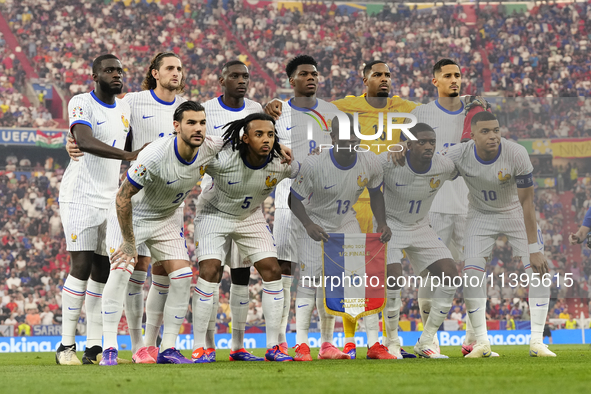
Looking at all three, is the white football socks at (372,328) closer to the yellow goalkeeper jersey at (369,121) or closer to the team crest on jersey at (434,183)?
the yellow goalkeeper jersey at (369,121)

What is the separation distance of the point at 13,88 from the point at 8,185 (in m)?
3.79

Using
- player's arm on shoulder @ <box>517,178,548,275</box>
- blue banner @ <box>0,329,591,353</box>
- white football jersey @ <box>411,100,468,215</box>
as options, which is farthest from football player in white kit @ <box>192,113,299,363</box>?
blue banner @ <box>0,329,591,353</box>

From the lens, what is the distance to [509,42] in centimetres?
2397

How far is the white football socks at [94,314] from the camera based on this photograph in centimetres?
632

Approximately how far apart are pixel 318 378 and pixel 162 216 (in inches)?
96.3

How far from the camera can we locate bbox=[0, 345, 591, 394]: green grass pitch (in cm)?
392

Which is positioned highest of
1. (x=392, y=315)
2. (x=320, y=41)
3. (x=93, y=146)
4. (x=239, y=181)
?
(x=320, y=41)

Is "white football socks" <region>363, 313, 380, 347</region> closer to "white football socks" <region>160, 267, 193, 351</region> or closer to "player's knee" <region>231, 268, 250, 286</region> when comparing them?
"player's knee" <region>231, 268, 250, 286</region>

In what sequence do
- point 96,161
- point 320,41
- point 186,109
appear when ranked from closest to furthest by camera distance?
1. point 186,109
2. point 96,161
3. point 320,41

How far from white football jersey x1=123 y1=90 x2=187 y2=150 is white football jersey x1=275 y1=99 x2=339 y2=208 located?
3.73ft

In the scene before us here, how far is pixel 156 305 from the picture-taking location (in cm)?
684

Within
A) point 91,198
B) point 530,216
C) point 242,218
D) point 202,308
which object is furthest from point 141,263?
point 530,216

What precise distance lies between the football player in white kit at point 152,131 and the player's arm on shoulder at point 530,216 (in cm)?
341

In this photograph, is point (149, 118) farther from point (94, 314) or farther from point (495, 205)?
point (495, 205)
